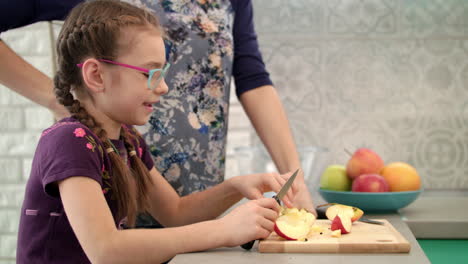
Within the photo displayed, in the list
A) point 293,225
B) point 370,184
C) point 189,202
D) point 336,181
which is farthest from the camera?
point 336,181

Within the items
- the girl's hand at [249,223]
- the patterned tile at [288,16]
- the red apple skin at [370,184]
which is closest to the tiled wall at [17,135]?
the patterned tile at [288,16]

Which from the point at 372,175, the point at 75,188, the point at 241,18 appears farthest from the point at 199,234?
the point at 241,18

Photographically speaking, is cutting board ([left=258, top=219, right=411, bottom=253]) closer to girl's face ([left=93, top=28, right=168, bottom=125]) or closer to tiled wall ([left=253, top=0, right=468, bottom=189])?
girl's face ([left=93, top=28, right=168, bottom=125])

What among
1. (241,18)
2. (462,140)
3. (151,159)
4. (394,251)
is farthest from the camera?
(462,140)

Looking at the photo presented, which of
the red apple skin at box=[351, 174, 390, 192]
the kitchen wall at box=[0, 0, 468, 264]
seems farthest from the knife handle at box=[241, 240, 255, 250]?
the kitchen wall at box=[0, 0, 468, 264]

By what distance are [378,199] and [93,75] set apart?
0.78 m

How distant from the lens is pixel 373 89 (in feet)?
6.79

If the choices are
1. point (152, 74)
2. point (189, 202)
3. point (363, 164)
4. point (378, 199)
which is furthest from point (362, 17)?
point (152, 74)

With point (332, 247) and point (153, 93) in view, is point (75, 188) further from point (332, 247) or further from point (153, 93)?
point (332, 247)

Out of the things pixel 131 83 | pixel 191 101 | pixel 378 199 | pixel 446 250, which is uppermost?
pixel 131 83

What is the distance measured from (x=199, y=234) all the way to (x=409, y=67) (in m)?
1.41

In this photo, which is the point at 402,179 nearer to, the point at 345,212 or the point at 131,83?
the point at 345,212

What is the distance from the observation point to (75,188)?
919 millimetres

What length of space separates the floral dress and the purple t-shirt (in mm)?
325
